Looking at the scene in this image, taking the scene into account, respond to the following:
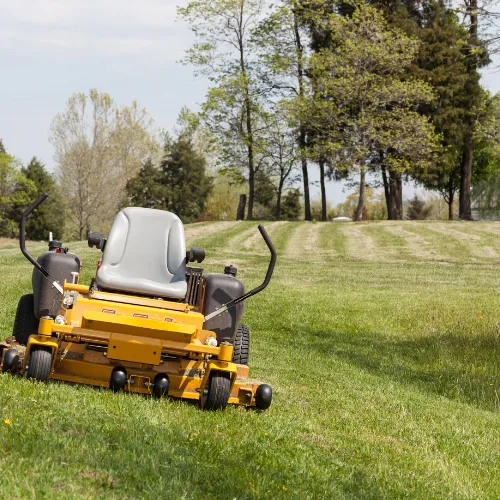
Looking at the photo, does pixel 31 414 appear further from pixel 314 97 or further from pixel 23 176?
pixel 23 176

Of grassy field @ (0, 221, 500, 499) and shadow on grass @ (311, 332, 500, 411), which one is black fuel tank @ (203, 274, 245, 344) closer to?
grassy field @ (0, 221, 500, 499)

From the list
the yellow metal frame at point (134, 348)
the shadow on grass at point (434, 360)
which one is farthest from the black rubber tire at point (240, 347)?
the shadow on grass at point (434, 360)

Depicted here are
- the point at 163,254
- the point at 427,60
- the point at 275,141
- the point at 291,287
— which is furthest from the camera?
the point at 275,141

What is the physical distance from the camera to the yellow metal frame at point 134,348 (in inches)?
252

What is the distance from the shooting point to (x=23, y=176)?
182 ft

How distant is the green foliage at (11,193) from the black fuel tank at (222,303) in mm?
49602

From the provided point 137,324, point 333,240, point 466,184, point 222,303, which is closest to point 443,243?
point 333,240

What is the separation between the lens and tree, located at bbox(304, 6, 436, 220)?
132 ft

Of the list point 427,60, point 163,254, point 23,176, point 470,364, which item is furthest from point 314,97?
point 163,254

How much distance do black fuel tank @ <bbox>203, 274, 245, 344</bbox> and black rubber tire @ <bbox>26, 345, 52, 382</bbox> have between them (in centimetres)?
163

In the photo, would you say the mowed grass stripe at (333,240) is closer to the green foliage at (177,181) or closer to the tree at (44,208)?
the green foliage at (177,181)

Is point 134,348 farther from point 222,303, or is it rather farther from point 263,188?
point 263,188

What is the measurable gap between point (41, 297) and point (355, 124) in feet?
112

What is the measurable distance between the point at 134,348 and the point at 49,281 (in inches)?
56.9
